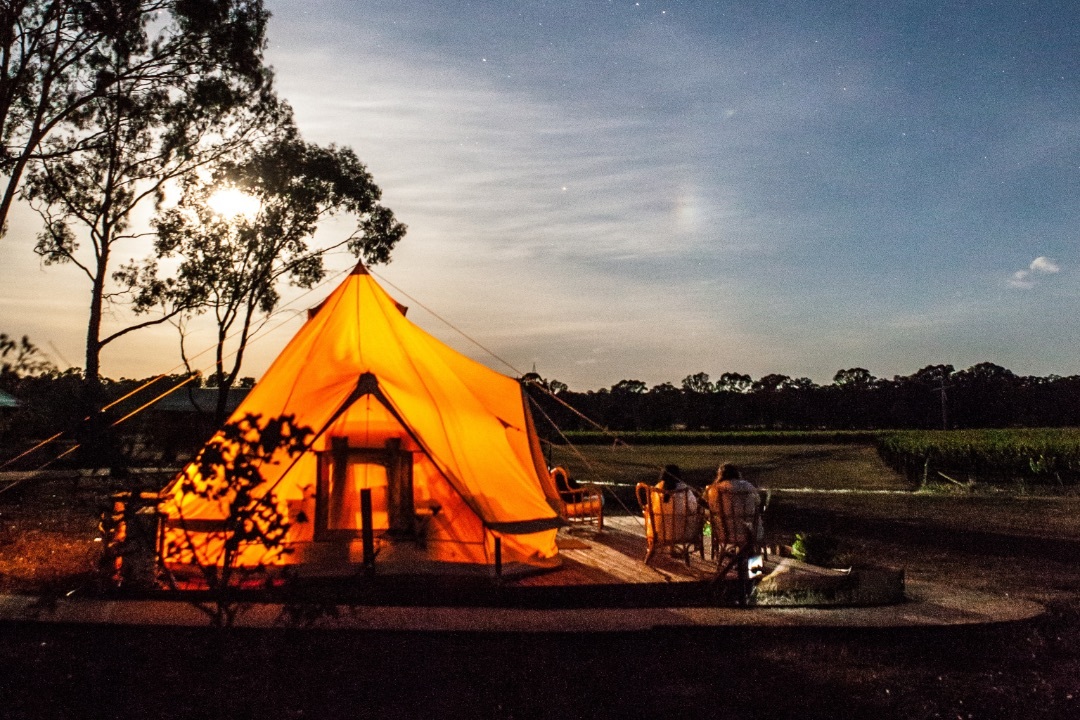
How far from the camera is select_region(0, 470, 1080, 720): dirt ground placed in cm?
509

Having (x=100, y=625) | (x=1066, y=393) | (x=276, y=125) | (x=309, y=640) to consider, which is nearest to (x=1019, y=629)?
(x=309, y=640)

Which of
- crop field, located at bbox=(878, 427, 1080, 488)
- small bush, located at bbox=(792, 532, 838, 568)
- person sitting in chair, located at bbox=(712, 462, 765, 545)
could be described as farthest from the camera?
crop field, located at bbox=(878, 427, 1080, 488)

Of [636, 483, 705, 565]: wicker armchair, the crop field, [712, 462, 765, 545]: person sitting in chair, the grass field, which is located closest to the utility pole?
the grass field

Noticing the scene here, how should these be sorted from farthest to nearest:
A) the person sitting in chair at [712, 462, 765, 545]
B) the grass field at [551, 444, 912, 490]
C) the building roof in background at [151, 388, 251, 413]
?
the building roof in background at [151, 388, 251, 413] → the grass field at [551, 444, 912, 490] → the person sitting in chair at [712, 462, 765, 545]

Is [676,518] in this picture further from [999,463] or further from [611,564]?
[999,463]

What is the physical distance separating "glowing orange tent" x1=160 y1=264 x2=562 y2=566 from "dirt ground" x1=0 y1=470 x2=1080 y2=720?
2.38 metres

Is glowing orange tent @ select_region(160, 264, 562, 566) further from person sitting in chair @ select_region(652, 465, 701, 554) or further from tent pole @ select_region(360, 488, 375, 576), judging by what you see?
person sitting in chair @ select_region(652, 465, 701, 554)

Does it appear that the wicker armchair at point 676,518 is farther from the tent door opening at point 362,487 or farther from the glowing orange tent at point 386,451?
the tent door opening at point 362,487

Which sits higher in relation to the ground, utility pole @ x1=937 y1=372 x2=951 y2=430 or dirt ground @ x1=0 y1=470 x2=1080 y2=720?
utility pole @ x1=937 y1=372 x2=951 y2=430

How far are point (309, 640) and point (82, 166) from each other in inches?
896

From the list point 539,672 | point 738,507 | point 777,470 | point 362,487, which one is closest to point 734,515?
point 738,507

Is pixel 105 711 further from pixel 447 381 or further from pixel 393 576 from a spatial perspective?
pixel 447 381

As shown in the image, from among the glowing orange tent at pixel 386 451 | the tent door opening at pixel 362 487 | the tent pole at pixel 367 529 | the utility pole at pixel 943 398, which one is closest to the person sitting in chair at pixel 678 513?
the glowing orange tent at pixel 386 451

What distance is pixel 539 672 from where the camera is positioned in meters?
5.77
